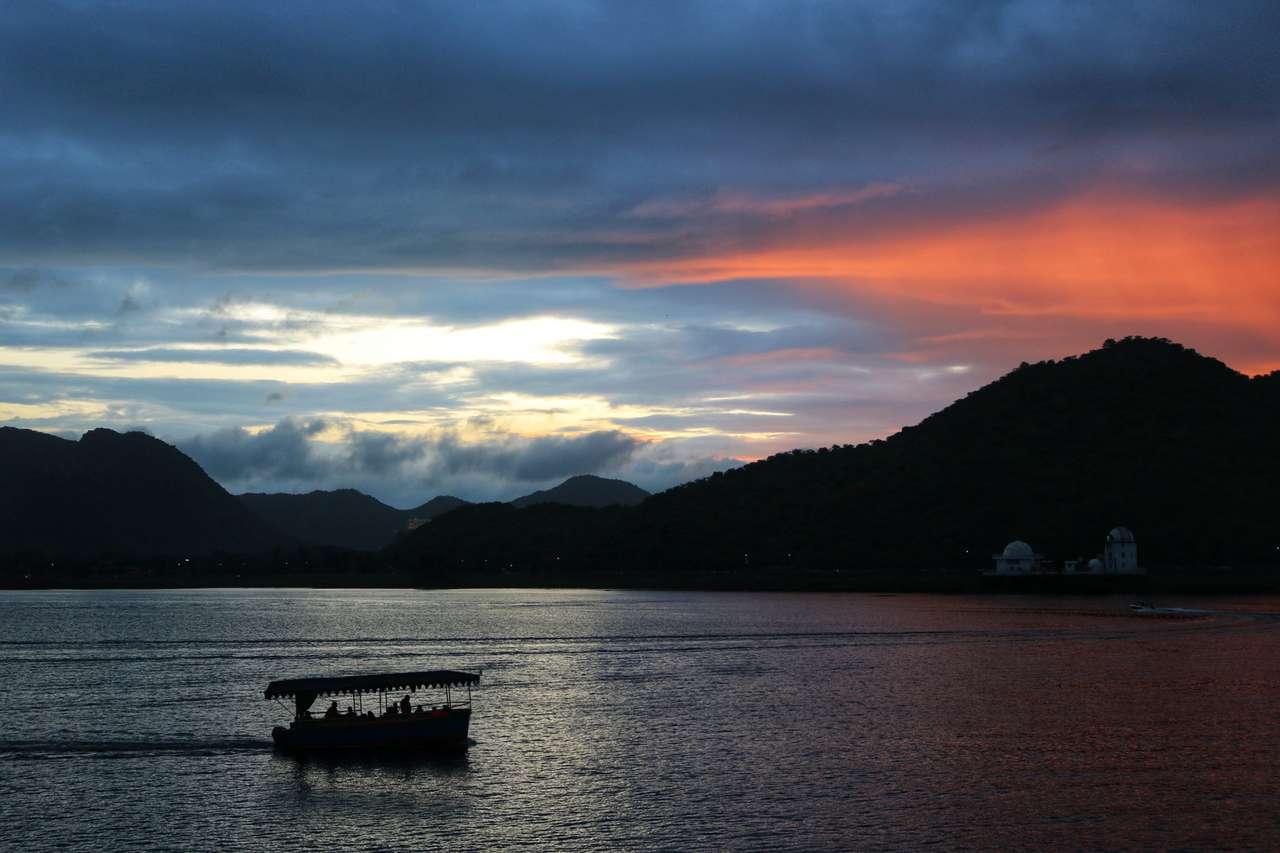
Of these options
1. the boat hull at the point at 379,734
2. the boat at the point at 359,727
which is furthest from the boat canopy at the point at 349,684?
the boat hull at the point at 379,734

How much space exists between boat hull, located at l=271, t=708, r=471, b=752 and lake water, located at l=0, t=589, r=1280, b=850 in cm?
204

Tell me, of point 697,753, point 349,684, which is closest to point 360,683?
point 349,684

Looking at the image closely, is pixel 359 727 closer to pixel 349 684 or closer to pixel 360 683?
pixel 349 684

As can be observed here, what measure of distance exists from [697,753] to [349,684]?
20.8m

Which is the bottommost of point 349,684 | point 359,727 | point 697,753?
point 697,753

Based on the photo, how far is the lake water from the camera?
52375 millimetres

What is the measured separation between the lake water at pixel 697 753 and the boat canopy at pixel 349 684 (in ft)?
11.4

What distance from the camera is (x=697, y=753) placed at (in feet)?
227

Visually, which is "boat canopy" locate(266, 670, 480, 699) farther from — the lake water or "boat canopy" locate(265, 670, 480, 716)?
the lake water

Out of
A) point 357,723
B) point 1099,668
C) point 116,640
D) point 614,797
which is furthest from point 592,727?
point 116,640

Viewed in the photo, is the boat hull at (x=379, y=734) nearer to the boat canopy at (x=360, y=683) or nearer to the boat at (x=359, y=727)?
the boat at (x=359, y=727)

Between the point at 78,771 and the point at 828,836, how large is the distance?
129 feet

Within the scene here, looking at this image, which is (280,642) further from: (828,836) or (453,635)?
(828,836)

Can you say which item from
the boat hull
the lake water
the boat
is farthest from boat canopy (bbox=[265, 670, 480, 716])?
the lake water
